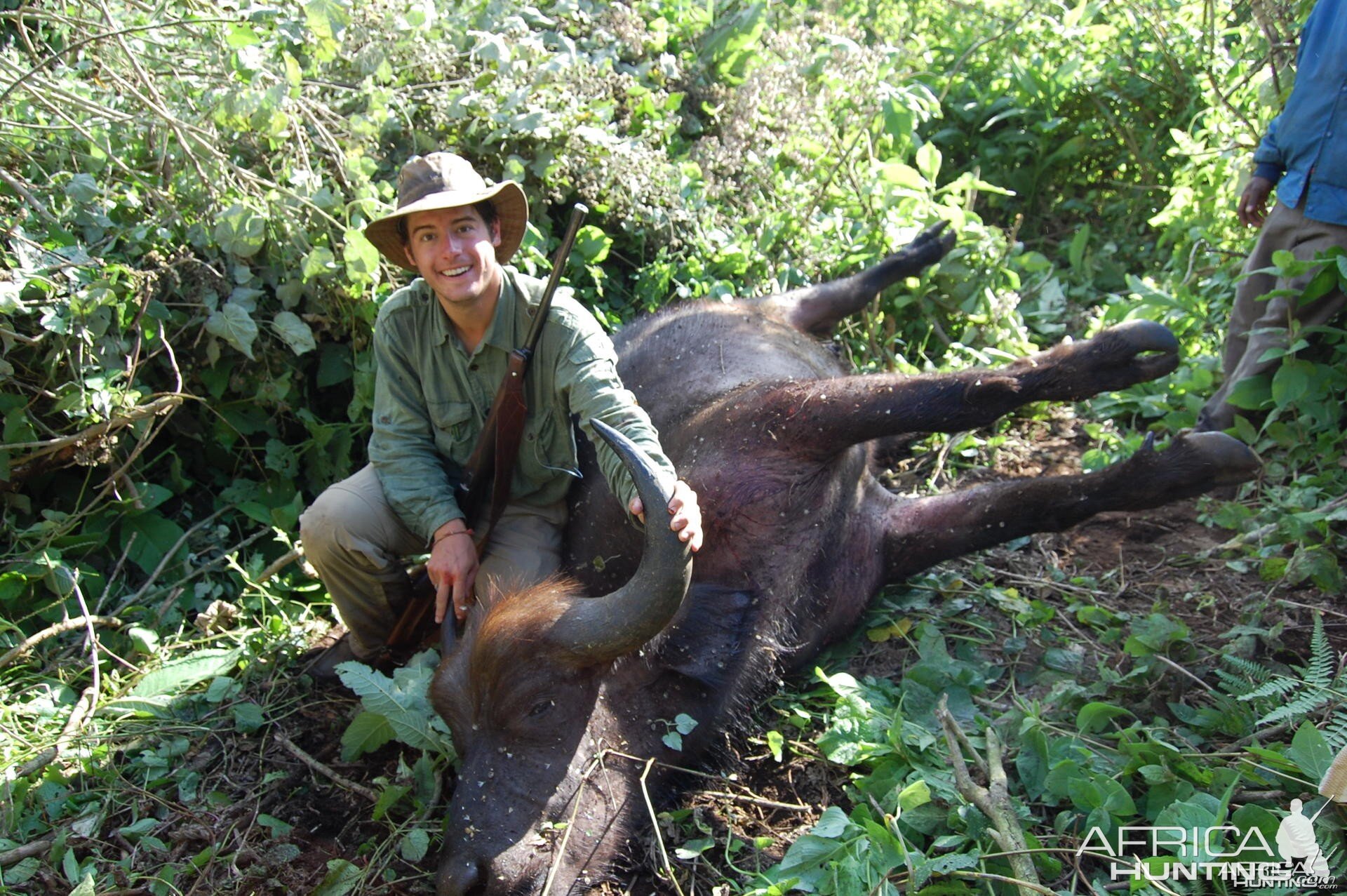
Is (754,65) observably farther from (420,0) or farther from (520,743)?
(520,743)

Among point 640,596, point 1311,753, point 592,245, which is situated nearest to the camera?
point 1311,753

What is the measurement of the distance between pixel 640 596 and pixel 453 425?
143cm

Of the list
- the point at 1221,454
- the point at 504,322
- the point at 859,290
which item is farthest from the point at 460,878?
the point at 859,290

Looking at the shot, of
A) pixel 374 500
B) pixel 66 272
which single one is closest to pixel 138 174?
pixel 66 272

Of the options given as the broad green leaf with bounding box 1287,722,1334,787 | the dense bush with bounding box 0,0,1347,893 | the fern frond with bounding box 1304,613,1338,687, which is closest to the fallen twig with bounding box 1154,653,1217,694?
the fern frond with bounding box 1304,613,1338,687

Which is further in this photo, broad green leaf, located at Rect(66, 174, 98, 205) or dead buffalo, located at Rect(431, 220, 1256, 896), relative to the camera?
broad green leaf, located at Rect(66, 174, 98, 205)

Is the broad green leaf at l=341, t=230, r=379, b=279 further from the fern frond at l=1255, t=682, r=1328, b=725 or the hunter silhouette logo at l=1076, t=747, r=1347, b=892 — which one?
the fern frond at l=1255, t=682, r=1328, b=725

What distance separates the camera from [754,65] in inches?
284

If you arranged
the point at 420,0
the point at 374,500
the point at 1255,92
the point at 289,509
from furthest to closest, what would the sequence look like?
the point at 1255,92, the point at 420,0, the point at 289,509, the point at 374,500

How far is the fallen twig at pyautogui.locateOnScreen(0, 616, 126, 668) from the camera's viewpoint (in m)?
4.37

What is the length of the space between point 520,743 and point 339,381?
2677 millimetres

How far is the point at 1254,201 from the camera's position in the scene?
16.2ft

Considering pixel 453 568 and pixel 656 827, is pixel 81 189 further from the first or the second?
pixel 656 827

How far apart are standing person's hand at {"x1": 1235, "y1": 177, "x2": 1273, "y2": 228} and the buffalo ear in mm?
3033
